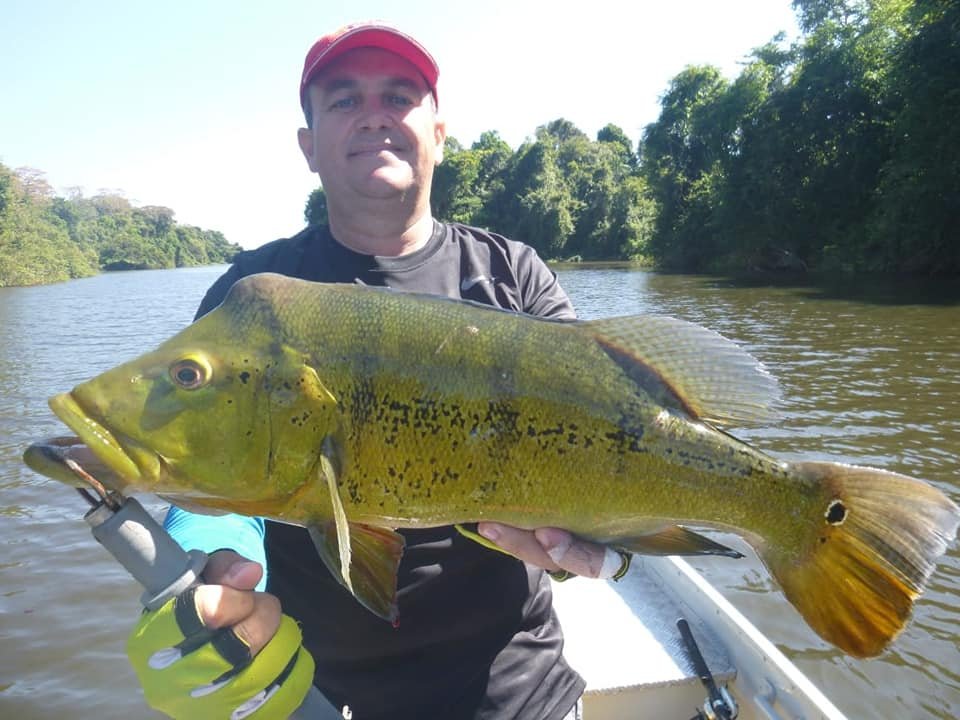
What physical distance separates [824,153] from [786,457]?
33.8m

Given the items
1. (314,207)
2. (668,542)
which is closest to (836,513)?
(668,542)

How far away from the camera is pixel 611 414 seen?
6.20ft

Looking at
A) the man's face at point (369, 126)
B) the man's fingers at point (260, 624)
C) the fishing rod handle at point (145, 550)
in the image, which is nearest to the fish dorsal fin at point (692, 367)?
the man's face at point (369, 126)

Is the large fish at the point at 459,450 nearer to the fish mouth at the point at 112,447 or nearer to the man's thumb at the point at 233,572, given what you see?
the fish mouth at the point at 112,447

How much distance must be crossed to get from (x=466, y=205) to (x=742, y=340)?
65.5 meters

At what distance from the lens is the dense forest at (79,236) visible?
68500 millimetres

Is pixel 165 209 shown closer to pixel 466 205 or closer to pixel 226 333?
pixel 466 205

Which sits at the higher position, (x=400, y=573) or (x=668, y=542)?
(x=668, y=542)

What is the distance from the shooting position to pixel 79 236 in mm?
136125

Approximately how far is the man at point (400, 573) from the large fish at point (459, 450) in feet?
0.69

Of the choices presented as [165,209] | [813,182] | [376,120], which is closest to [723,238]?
[813,182]

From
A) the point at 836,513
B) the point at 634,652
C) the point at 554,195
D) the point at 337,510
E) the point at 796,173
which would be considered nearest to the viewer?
the point at 337,510

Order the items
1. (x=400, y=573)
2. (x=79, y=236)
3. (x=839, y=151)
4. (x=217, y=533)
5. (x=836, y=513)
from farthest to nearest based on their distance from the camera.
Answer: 1. (x=79, y=236)
2. (x=839, y=151)
3. (x=217, y=533)
4. (x=400, y=573)
5. (x=836, y=513)

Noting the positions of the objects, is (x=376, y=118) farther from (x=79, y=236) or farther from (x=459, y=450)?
(x=79, y=236)
